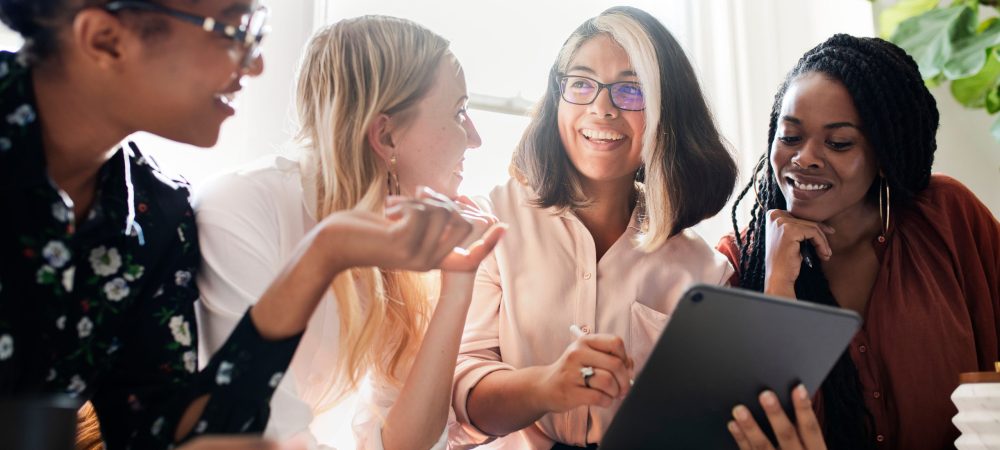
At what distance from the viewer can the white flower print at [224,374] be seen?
94 centimetres

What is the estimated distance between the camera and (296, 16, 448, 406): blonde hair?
4.18ft

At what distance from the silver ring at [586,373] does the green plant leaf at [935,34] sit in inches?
59.9

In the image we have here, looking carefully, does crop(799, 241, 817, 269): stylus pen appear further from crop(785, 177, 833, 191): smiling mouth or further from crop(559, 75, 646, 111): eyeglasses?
crop(559, 75, 646, 111): eyeglasses

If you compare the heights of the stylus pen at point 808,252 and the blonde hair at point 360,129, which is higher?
the blonde hair at point 360,129

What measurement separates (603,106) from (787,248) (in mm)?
402

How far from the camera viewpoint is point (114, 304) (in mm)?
985

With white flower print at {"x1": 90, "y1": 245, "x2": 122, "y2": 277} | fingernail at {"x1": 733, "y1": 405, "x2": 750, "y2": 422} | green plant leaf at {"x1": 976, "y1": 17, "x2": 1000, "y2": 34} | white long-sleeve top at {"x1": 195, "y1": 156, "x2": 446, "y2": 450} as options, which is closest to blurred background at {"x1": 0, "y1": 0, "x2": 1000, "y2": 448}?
green plant leaf at {"x1": 976, "y1": 17, "x2": 1000, "y2": 34}

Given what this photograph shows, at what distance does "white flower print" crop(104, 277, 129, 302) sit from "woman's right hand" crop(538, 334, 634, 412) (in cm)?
58

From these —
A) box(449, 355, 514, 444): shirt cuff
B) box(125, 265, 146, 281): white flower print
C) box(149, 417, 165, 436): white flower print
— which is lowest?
box(449, 355, 514, 444): shirt cuff

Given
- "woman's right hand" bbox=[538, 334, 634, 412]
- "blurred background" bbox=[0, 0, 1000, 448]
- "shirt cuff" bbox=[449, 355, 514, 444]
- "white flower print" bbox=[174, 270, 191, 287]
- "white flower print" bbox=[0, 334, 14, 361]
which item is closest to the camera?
"white flower print" bbox=[0, 334, 14, 361]

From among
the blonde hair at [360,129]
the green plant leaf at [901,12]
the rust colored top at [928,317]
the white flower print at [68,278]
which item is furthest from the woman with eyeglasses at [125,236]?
the green plant leaf at [901,12]

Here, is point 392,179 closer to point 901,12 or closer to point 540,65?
point 540,65

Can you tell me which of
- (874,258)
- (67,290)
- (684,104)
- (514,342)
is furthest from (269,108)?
(874,258)

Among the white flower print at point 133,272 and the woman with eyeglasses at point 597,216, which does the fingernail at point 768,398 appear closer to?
the woman with eyeglasses at point 597,216
